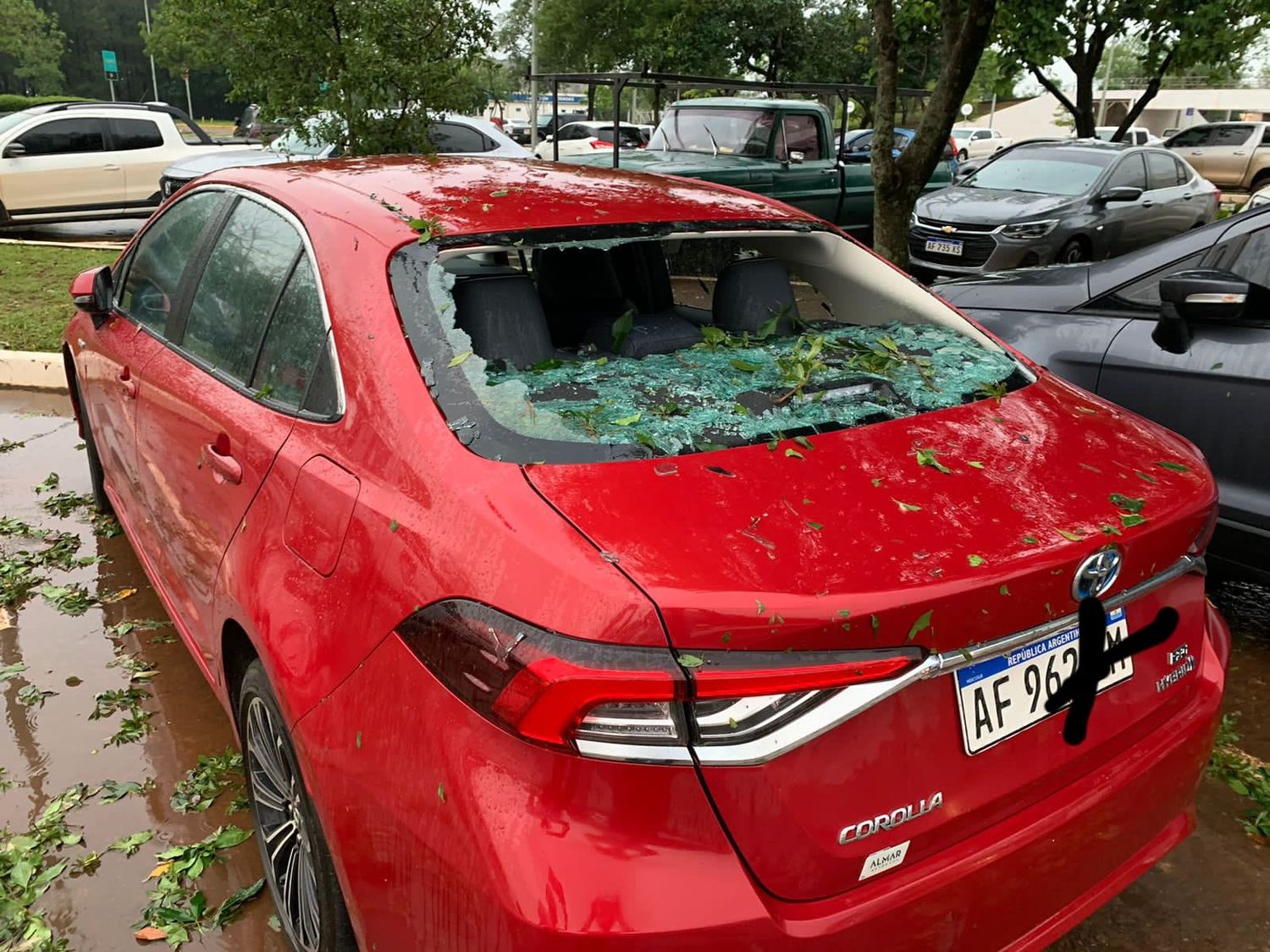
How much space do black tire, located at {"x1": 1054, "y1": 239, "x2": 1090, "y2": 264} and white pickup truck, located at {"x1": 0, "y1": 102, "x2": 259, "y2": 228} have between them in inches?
418

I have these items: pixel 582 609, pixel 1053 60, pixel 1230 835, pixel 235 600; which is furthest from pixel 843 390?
pixel 1053 60

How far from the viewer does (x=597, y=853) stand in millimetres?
1366

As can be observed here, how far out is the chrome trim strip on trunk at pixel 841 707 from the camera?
1386 mm

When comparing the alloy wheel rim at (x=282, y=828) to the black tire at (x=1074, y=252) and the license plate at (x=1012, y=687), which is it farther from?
the black tire at (x=1074, y=252)

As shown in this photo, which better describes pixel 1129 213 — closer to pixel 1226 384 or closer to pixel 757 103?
pixel 757 103

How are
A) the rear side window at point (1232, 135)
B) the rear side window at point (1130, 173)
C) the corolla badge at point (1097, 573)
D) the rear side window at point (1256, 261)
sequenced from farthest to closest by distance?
the rear side window at point (1232, 135) < the rear side window at point (1130, 173) < the rear side window at point (1256, 261) < the corolla badge at point (1097, 573)

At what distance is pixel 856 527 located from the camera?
63.4 inches

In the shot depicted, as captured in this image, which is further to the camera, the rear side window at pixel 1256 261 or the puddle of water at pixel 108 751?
the rear side window at pixel 1256 261

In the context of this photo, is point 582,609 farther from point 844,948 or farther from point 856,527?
point 844,948

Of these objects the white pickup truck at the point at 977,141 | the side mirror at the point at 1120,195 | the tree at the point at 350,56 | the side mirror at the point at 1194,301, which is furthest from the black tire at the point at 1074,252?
the white pickup truck at the point at 977,141

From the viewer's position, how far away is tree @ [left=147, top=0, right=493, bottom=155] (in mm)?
6617

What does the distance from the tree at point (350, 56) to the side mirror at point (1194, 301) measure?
203 inches

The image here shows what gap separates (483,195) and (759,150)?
917 centimetres

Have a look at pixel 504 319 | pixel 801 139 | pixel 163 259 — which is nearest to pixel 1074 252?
pixel 801 139
